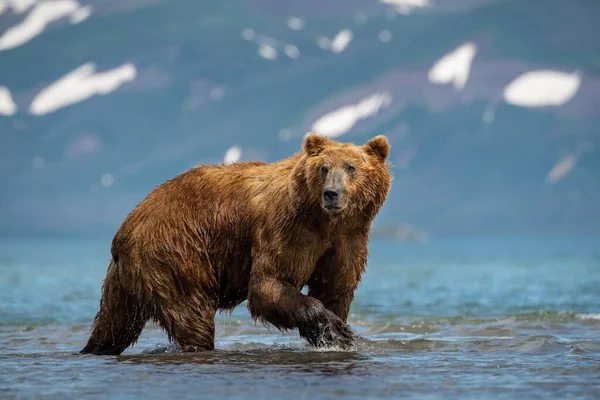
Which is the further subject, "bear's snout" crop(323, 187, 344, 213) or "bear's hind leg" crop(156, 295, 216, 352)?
"bear's hind leg" crop(156, 295, 216, 352)

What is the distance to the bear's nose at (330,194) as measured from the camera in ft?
27.0

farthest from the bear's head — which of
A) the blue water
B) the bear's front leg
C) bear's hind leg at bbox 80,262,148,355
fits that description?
bear's hind leg at bbox 80,262,148,355

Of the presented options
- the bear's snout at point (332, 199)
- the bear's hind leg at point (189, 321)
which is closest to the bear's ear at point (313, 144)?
the bear's snout at point (332, 199)

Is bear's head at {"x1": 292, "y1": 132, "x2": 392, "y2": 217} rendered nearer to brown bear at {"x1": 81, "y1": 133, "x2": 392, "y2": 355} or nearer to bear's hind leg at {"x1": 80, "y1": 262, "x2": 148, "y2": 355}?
brown bear at {"x1": 81, "y1": 133, "x2": 392, "y2": 355}

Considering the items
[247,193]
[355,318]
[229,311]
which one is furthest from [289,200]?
[355,318]

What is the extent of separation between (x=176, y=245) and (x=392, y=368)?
1.96m

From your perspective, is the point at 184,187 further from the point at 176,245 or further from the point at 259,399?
the point at 259,399

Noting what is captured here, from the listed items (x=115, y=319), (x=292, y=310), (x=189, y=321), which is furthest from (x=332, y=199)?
(x=115, y=319)

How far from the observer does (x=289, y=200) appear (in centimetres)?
863

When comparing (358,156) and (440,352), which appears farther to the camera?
(440,352)

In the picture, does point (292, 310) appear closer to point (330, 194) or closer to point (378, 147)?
point (330, 194)

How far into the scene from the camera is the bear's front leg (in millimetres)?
8578

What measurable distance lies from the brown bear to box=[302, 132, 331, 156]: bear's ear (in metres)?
0.01

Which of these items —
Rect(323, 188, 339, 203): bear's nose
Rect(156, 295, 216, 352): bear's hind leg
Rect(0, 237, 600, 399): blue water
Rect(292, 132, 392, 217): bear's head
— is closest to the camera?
Rect(0, 237, 600, 399): blue water
